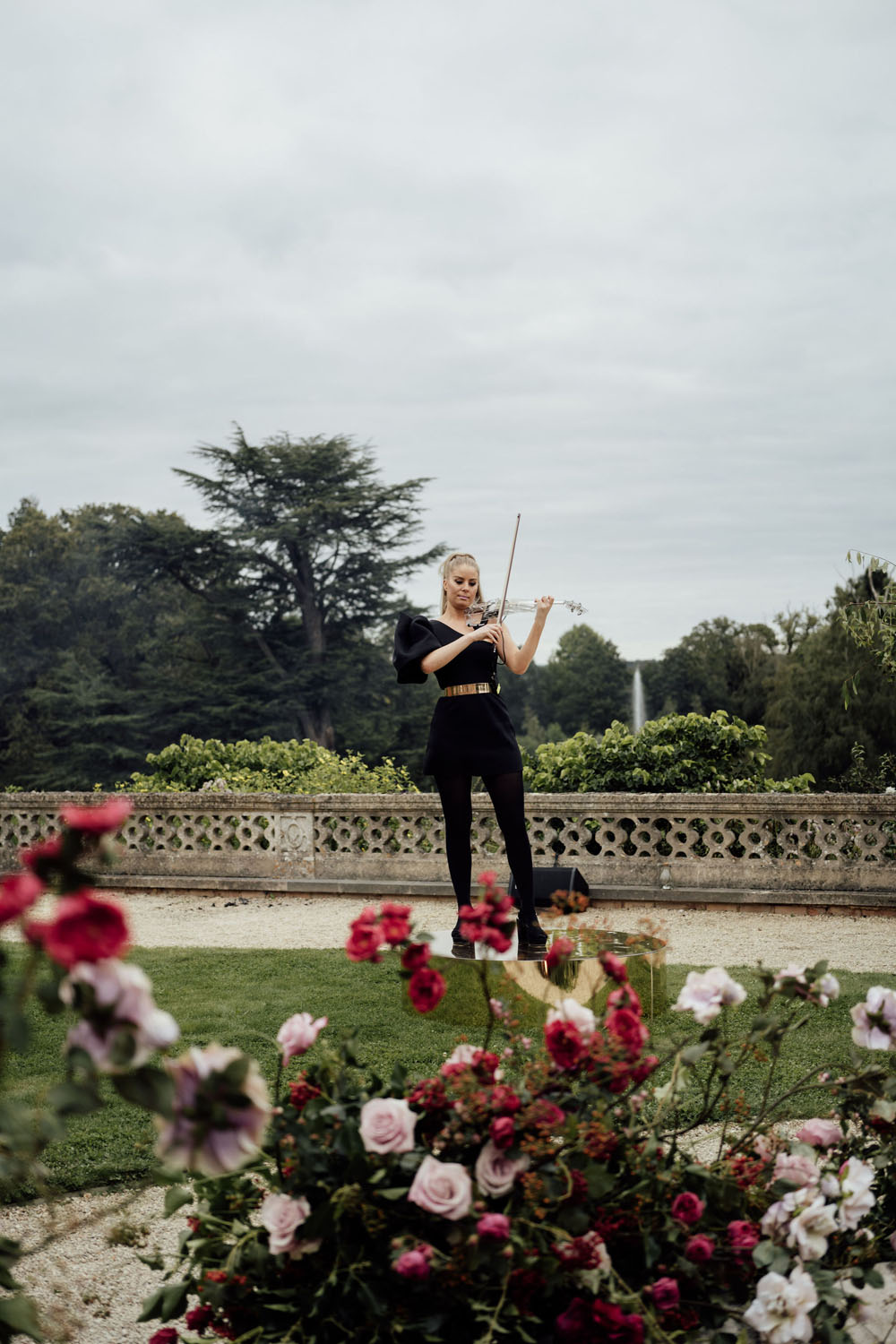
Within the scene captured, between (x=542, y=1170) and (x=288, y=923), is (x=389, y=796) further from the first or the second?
(x=542, y=1170)

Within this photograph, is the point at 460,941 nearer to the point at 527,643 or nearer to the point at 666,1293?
the point at 527,643

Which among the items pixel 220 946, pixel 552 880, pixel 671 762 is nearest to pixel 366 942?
pixel 552 880

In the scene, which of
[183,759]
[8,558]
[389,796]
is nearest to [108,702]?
[8,558]

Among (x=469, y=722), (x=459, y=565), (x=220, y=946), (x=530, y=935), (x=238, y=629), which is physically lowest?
(x=220, y=946)

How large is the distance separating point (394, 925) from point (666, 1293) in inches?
30.7

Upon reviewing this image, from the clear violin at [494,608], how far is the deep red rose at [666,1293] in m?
3.48

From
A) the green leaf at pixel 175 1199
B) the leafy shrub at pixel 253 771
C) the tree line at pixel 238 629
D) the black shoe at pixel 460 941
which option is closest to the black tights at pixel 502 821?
the black shoe at pixel 460 941

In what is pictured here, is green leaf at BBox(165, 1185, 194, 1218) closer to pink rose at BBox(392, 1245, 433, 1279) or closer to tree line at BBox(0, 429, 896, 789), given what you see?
pink rose at BBox(392, 1245, 433, 1279)

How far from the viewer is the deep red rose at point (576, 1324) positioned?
5.46 feet

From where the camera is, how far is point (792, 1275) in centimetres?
171

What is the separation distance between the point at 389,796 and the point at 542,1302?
7.91 metres

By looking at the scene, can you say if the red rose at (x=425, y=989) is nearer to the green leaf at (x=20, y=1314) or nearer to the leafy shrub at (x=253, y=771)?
the green leaf at (x=20, y=1314)

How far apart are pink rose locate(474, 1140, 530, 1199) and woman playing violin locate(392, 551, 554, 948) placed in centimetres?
329

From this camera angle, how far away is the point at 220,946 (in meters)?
7.46
